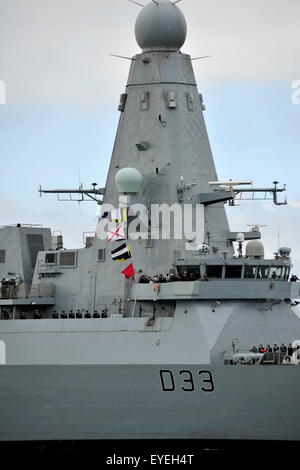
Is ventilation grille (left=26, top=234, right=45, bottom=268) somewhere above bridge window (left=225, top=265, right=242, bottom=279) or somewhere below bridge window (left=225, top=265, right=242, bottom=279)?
above

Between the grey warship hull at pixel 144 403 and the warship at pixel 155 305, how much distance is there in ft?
0.13

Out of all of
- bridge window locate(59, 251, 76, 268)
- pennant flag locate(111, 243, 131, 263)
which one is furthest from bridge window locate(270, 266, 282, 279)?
bridge window locate(59, 251, 76, 268)

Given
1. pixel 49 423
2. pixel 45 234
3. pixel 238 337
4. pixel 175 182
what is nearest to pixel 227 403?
pixel 238 337

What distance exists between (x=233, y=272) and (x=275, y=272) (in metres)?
1.43

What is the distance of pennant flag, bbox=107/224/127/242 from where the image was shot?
38188 millimetres

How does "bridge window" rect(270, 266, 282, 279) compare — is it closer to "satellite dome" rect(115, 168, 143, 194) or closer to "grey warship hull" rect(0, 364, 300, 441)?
"grey warship hull" rect(0, 364, 300, 441)

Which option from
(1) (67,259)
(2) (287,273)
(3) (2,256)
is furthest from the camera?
(3) (2,256)

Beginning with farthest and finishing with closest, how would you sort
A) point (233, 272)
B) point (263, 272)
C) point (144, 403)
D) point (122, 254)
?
point (122, 254) < point (263, 272) < point (233, 272) < point (144, 403)

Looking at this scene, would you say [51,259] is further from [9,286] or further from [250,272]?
[250,272]

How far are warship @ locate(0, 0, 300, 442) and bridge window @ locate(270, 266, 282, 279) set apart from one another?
0.10 feet

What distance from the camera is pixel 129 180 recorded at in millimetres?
38250

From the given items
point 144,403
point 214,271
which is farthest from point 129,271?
point 144,403

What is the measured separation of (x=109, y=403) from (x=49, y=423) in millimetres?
2003
